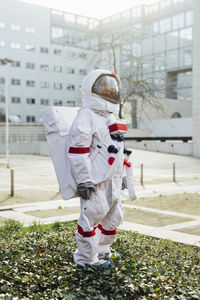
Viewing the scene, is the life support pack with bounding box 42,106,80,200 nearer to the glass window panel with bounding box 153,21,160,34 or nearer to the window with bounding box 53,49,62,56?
the glass window panel with bounding box 153,21,160,34

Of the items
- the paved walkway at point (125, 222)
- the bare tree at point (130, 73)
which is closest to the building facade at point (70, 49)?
the bare tree at point (130, 73)

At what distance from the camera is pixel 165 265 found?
521 centimetres

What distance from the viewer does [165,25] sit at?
54312mm

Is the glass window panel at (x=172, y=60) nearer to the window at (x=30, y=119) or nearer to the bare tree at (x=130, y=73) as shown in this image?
the window at (x=30, y=119)

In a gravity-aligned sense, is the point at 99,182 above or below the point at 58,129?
below

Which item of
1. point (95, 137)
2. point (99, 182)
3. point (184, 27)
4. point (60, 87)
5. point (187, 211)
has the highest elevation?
point (184, 27)

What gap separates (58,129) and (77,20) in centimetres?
6190

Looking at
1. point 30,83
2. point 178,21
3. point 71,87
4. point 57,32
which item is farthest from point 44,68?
point 178,21

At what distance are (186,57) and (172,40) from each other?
3018 mm

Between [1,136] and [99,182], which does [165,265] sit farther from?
[1,136]

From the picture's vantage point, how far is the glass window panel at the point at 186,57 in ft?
166

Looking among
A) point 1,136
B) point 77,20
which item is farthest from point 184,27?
point 1,136

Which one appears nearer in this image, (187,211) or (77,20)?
(187,211)

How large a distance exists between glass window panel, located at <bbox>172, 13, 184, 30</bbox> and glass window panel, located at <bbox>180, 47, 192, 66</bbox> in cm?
349
